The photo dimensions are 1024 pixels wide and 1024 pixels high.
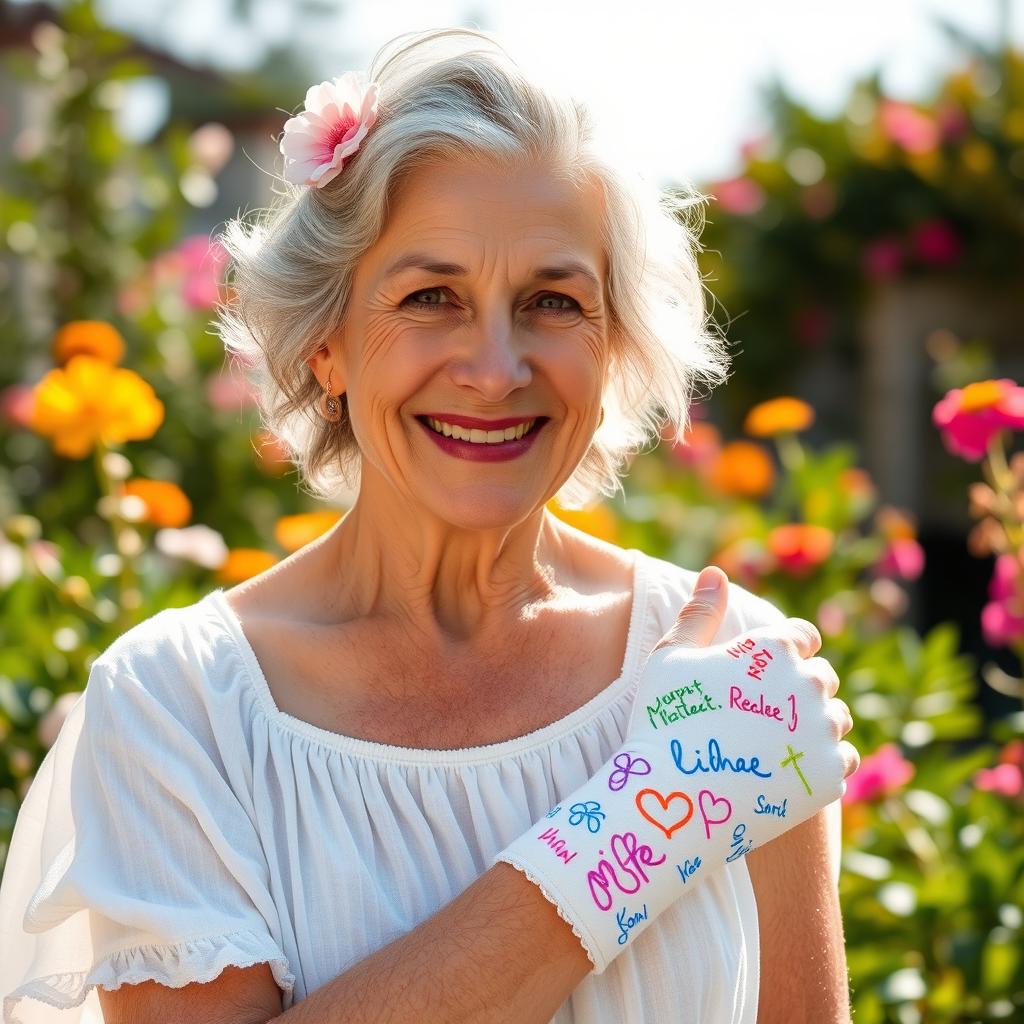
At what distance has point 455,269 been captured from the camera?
1580 millimetres

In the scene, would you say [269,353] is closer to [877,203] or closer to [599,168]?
[599,168]

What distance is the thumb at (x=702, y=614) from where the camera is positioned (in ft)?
5.28

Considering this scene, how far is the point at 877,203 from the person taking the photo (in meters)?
7.59

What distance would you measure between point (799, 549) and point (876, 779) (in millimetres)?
749

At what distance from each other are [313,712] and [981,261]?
6404 mm

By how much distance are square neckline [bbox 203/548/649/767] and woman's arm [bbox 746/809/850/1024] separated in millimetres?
251

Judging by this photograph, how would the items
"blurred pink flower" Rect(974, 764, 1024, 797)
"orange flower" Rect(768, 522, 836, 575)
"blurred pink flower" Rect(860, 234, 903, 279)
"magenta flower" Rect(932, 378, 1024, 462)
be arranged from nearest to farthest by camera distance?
1. "magenta flower" Rect(932, 378, 1024, 462)
2. "blurred pink flower" Rect(974, 764, 1024, 797)
3. "orange flower" Rect(768, 522, 836, 575)
4. "blurred pink flower" Rect(860, 234, 903, 279)

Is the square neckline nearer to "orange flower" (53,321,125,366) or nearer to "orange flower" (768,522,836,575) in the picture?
"orange flower" (768,522,836,575)

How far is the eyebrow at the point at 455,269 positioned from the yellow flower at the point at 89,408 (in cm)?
132

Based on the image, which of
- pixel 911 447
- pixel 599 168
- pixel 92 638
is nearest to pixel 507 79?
pixel 599 168

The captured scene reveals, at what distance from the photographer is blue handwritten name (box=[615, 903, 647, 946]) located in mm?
1437
